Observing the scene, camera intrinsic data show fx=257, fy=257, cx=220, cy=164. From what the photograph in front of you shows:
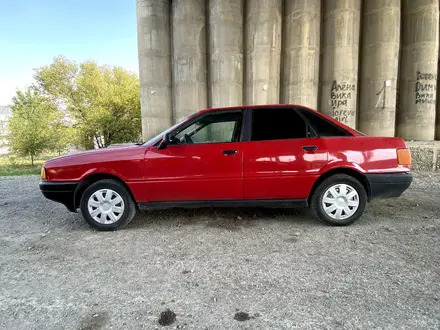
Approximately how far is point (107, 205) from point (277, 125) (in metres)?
2.76

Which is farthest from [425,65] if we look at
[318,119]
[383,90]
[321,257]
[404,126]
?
[321,257]

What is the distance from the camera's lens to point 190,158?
3.68 metres

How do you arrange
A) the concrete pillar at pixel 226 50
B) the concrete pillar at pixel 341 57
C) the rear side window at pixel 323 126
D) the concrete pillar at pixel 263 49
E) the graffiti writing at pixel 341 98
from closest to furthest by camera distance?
the rear side window at pixel 323 126 < the concrete pillar at pixel 341 57 < the graffiti writing at pixel 341 98 < the concrete pillar at pixel 263 49 < the concrete pillar at pixel 226 50

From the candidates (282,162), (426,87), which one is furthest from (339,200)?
(426,87)

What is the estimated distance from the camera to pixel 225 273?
2.58 m

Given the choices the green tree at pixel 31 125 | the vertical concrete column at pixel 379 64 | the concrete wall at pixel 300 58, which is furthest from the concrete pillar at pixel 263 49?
the green tree at pixel 31 125

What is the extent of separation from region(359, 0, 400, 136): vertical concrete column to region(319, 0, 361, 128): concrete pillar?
13.1 inches

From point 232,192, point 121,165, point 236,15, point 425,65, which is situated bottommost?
point 232,192

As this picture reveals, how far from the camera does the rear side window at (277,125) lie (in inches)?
148

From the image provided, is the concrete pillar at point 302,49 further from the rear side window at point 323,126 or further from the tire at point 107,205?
the tire at point 107,205

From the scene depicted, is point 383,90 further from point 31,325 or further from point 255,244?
point 31,325

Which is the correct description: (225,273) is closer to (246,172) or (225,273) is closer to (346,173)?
(246,172)

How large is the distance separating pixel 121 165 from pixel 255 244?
7.10 ft

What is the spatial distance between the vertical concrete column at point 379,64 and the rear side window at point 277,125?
7130mm
